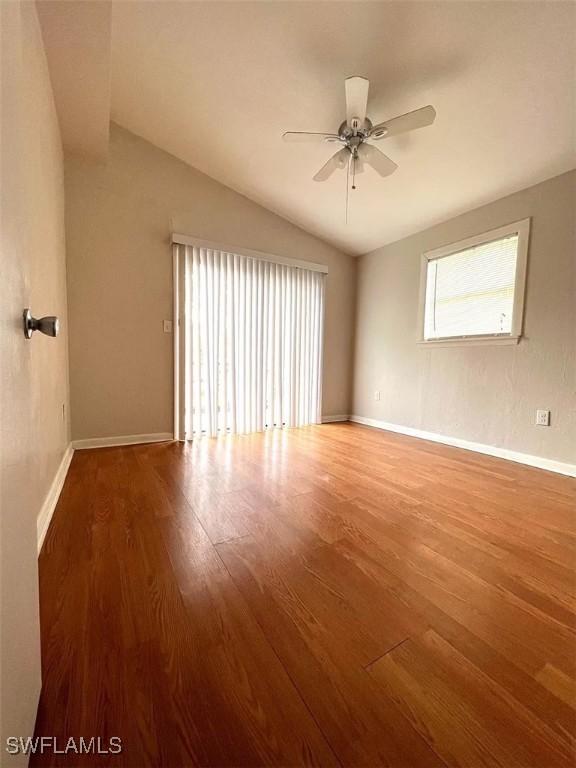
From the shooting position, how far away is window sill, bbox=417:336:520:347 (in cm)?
253

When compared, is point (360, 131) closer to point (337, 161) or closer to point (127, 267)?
point (337, 161)

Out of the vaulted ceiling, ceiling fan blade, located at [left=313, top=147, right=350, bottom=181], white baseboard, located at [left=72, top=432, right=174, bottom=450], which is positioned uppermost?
the vaulted ceiling

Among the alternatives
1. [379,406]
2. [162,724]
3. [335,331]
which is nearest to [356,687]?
[162,724]

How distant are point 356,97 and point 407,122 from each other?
12.4 inches

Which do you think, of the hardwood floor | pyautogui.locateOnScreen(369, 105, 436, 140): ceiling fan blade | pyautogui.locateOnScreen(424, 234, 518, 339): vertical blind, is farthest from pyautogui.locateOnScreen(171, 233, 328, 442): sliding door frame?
pyautogui.locateOnScreen(424, 234, 518, 339): vertical blind

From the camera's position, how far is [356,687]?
2.32ft

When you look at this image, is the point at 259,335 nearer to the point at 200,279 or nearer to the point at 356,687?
the point at 200,279

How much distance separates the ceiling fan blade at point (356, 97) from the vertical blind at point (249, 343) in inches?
65.7

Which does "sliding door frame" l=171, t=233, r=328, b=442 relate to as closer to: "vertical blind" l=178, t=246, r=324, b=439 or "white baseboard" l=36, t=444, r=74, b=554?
"vertical blind" l=178, t=246, r=324, b=439

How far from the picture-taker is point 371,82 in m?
1.83

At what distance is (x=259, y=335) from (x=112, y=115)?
225 cm
